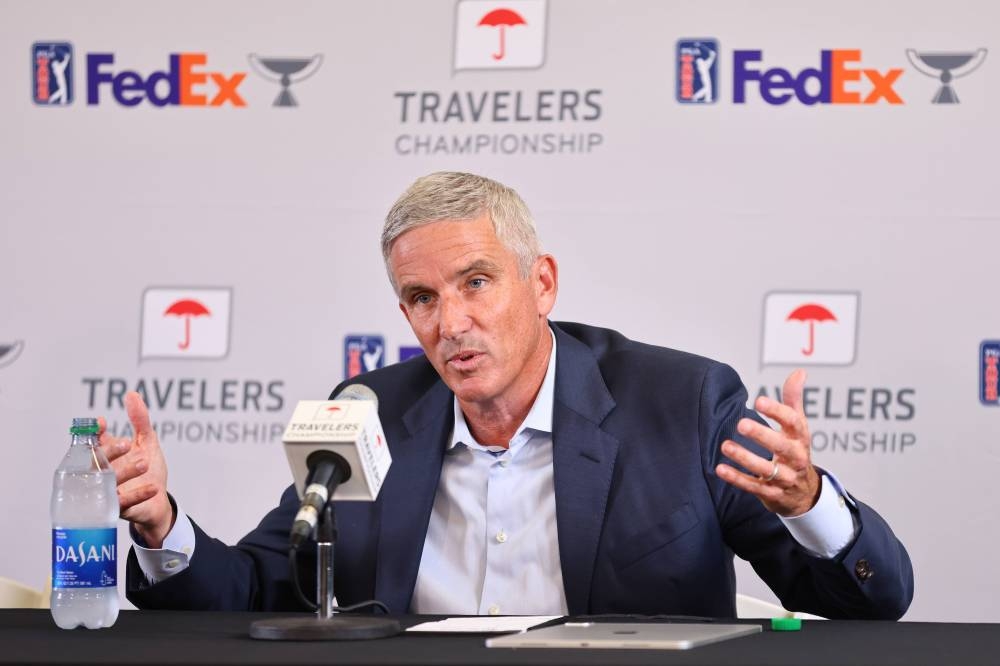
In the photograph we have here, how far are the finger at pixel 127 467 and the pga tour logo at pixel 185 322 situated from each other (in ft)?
6.50

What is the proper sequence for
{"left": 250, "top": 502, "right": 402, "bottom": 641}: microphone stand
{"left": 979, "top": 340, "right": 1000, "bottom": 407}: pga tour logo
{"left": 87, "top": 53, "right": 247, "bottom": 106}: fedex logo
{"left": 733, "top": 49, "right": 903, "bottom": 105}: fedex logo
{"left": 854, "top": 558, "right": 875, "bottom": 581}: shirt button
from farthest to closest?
{"left": 87, "top": 53, "right": 247, "bottom": 106}: fedex logo → {"left": 733, "top": 49, "right": 903, "bottom": 105}: fedex logo → {"left": 979, "top": 340, "right": 1000, "bottom": 407}: pga tour logo → {"left": 854, "top": 558, "right": 875, "bottom": 581}: shirt button → {"left": 250, "top": 502, "right": 402, "bottom": 641}: microphone stand

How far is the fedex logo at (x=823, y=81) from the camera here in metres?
3.97

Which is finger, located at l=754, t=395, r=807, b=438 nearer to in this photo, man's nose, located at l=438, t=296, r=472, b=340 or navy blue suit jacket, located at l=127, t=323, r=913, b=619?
navy blue suit jacket, located at l=127, t=323, r=913, b=619

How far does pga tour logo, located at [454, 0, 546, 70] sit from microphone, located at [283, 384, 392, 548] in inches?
100

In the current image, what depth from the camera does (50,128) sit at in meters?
4.36

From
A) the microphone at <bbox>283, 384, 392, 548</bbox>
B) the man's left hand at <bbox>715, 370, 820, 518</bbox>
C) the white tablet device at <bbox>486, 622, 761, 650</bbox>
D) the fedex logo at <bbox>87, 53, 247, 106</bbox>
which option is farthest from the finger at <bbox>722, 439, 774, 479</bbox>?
the fedex logo at <bbox>87, 53, 247, 106</bbox>

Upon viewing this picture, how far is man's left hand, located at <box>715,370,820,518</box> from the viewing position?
6.19ft

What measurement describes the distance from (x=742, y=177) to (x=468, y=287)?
1700 mm

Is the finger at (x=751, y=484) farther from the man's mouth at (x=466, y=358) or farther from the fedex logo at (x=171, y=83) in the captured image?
the fedex logo at (x=171, y=83)

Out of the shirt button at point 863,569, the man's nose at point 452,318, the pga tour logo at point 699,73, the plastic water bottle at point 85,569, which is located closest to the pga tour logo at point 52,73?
the pga tour logo at point 699,73

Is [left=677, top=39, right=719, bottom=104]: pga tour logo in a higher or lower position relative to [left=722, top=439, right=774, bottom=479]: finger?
higher

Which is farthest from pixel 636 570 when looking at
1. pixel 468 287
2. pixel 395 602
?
pixel 468 287

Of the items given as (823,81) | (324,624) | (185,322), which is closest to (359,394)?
(324,624)

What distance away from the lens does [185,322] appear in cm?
421
